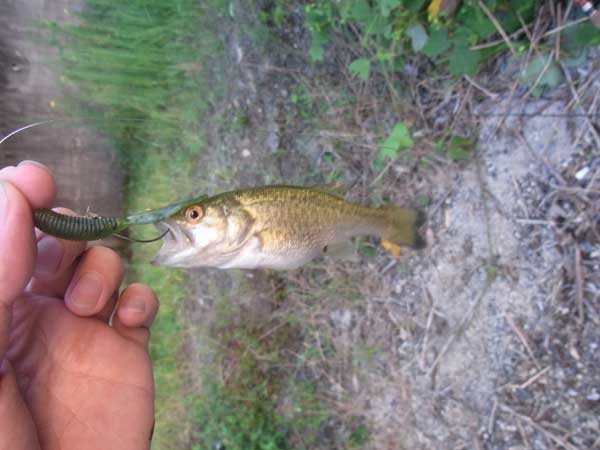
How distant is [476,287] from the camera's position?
2568 millimetres

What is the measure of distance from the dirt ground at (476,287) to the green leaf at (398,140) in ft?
0.37

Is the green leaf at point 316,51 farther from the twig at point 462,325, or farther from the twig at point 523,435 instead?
the twig at point 523,435

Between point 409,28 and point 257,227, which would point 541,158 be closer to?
point 409,28

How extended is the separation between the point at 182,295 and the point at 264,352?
1001 mm

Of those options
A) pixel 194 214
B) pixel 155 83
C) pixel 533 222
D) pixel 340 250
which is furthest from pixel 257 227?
pixel 155 83

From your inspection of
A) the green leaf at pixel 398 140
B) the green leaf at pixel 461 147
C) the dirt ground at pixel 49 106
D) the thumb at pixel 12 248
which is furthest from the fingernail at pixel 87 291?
the green leaf at pixel 461 147

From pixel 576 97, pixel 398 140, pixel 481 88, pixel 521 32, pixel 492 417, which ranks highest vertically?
pixel 521 32

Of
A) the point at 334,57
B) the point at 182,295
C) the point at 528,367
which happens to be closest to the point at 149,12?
the point at 334,57

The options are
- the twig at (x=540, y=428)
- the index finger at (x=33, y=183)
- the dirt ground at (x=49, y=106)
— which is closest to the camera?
the index finger at (x=33, y=183)

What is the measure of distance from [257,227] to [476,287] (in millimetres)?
1396

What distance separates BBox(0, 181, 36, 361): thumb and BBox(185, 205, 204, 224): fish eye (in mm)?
520

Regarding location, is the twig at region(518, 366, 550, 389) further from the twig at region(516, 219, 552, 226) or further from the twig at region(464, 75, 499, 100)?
the twig at region(464, 75, 499, 100)

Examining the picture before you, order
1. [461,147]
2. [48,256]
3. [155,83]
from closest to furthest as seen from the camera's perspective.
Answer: [48,256] → [461,147] → [155,83]

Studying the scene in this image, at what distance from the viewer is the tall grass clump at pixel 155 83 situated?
3771 mm
